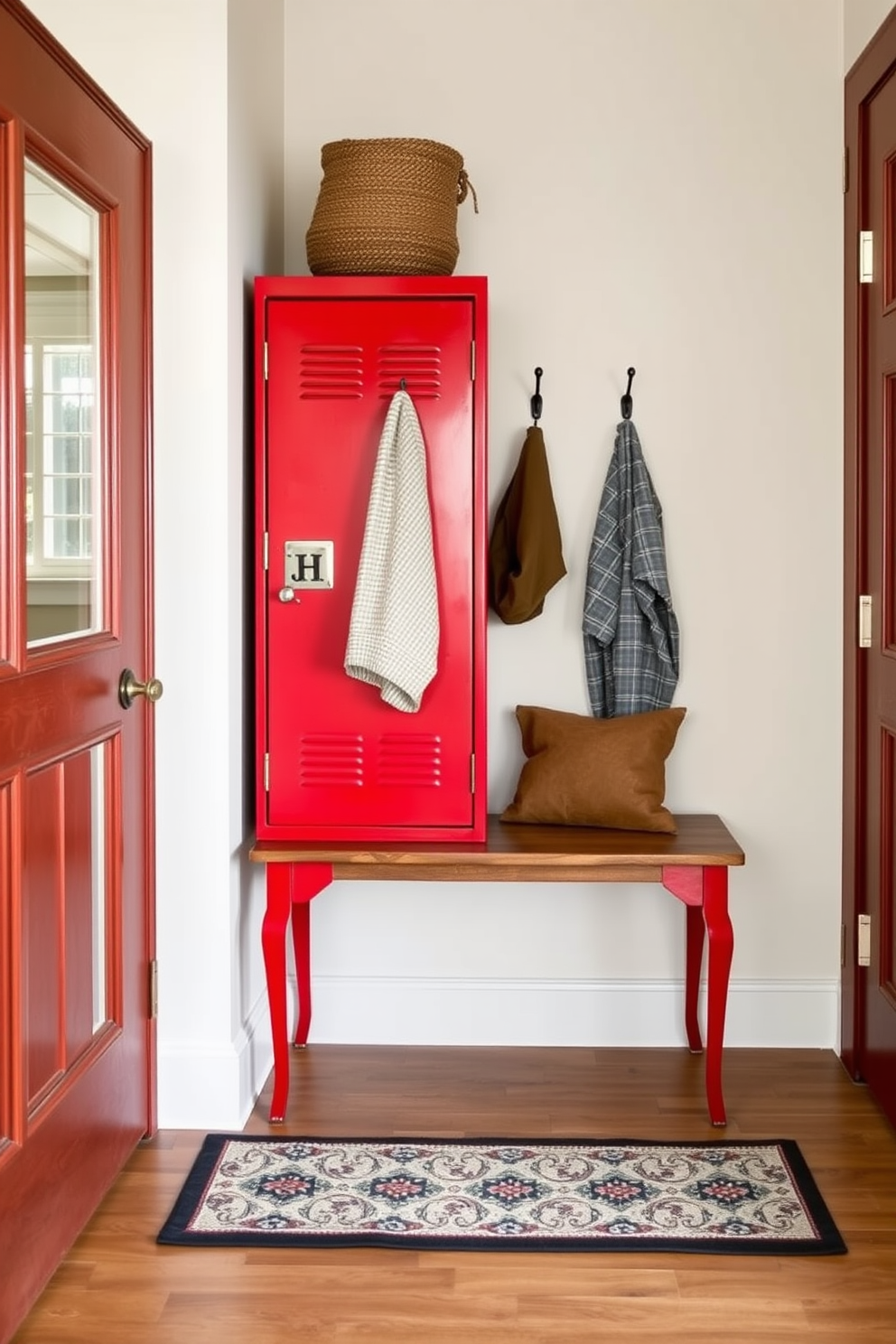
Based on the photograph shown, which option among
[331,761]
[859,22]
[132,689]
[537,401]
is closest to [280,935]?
[331,761]

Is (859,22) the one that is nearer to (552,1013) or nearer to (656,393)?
(656,393)

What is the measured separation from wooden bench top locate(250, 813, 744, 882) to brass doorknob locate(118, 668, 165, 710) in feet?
1.43

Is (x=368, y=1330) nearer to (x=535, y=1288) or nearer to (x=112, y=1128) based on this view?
(x=535, y=1288)

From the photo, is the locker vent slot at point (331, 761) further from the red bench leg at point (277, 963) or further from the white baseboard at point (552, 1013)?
the white baseboard at point (552, 1013)

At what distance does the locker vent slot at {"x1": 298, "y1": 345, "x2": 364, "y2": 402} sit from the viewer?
2971mm

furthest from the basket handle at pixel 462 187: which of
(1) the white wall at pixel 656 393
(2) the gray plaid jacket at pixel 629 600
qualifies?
(2) the gray plaid jacket at pixel 629 600

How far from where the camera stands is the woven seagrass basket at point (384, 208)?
296 centimetres

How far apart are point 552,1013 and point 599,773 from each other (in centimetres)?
69

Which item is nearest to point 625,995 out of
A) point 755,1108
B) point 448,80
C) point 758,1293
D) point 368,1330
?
point 755,1108

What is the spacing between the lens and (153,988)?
2.84m

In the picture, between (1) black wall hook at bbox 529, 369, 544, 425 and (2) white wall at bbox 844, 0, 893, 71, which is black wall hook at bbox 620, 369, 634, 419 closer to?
(1) black wall hook at bbox 529, 369, 544, 425

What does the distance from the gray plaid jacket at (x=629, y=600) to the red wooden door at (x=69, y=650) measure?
1.09 meters

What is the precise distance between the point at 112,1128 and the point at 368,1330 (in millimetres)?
683

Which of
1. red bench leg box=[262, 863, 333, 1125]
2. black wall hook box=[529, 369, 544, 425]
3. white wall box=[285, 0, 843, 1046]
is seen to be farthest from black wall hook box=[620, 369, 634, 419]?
red bench leg box=[262, 863, 333, 1125]
